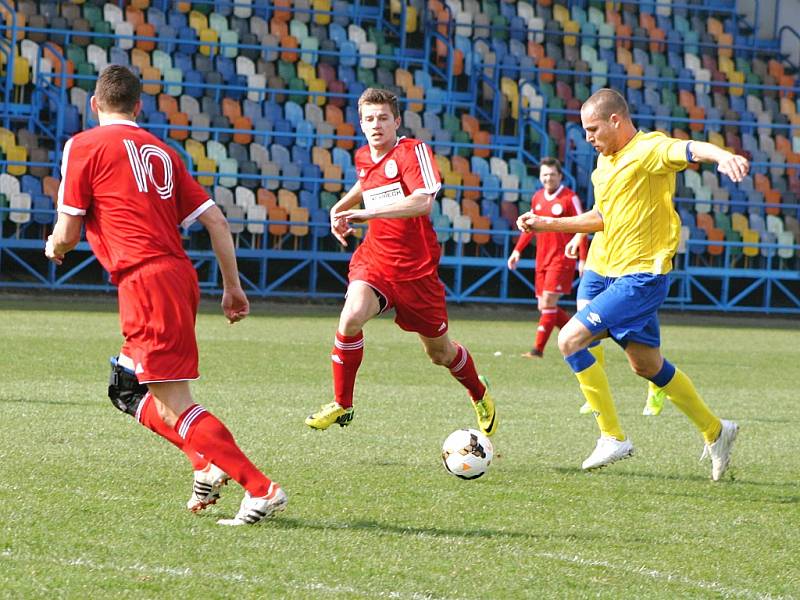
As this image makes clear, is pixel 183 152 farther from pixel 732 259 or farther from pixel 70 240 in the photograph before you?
pixel 70 240

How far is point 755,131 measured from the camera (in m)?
26.6

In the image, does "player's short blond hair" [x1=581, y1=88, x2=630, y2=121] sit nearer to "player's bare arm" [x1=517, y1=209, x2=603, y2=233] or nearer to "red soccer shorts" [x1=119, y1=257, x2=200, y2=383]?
"player's bare arm" [x1=517, y1=209, x2=603, y2=233]

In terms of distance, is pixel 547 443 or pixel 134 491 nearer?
pixel 134 491

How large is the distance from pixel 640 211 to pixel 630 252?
21 centimetres

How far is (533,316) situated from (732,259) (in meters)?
5.20

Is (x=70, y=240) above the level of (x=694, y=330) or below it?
above

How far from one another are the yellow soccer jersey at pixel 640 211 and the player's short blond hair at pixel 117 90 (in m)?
2.72

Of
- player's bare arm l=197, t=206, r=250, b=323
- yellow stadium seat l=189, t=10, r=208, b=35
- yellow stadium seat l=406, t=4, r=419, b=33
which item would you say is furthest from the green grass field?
yellow stadium seat l=406, t=4, r=419, b=33

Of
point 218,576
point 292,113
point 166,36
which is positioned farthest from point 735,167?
point 166,36

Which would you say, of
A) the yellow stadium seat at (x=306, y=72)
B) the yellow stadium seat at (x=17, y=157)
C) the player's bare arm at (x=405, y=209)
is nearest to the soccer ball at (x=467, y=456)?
the player's bare arm at (x=405, y=209)

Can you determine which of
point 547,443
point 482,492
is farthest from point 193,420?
point 547,443

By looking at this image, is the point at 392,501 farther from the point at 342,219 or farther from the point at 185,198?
the point at 342,219

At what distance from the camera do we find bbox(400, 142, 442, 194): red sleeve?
24.1 feet

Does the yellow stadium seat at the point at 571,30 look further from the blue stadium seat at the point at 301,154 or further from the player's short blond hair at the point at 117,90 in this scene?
the player's short blond hair at the point at 117,90
